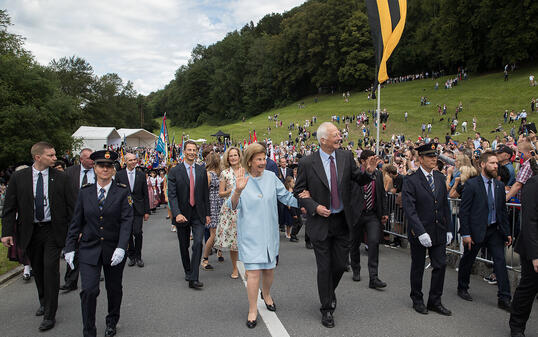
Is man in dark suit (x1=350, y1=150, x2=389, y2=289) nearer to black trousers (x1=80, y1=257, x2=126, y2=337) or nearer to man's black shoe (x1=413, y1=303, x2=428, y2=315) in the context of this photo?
man's black shoe (x1=413, y1=303, x2=428, y2=315)

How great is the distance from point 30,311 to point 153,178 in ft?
40.1

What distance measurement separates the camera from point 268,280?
4.77m

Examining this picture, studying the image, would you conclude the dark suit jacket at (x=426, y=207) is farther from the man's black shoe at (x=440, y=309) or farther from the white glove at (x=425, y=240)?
the man's black shoe at (x=440, y=309)

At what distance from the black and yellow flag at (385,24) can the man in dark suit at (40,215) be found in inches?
300

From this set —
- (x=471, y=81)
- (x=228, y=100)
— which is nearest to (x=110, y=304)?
(x=471, y=81)

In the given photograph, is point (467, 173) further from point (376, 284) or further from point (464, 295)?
point (376, 284)

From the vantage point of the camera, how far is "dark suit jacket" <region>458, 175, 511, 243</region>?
5.12 meters

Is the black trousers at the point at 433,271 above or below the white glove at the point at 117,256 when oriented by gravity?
below

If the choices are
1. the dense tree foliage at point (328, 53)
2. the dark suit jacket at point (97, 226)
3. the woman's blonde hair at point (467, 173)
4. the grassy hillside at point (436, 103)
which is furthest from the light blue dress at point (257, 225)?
the dense tree foliage at point (328, 53)

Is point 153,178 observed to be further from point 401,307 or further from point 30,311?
point 401,307

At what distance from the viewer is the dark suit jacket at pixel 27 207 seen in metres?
4.74

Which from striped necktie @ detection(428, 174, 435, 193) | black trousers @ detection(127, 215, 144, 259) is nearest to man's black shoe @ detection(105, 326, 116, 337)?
black trousers @ detection(127, 215, 144, 259)

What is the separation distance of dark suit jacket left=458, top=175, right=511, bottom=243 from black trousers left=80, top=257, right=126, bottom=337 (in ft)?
14.4

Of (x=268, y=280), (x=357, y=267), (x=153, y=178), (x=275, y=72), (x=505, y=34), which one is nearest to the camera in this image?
(x=268, y=280)
